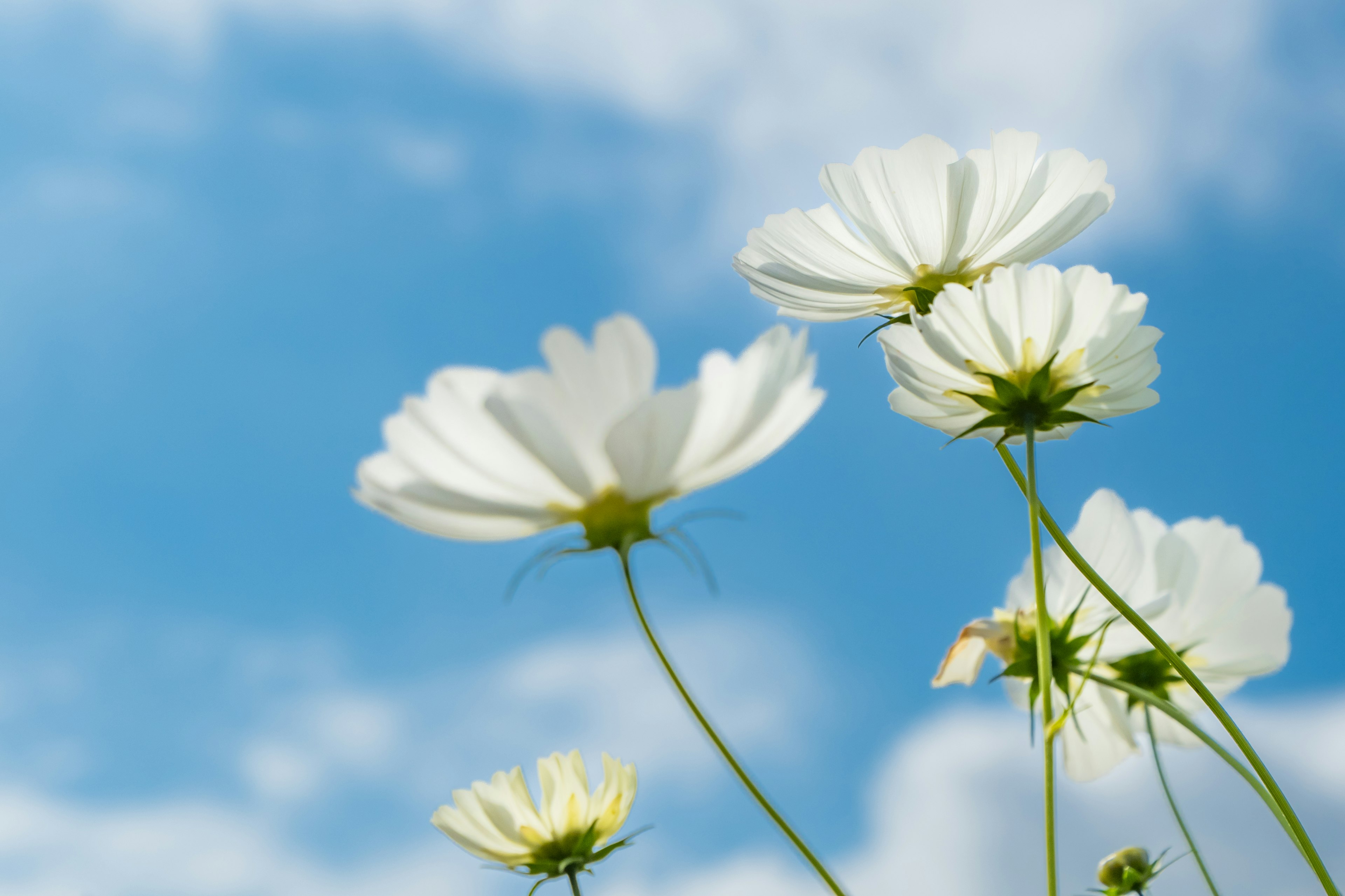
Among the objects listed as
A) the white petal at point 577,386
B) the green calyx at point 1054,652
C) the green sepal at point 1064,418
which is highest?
the green sepal at point 1064,418

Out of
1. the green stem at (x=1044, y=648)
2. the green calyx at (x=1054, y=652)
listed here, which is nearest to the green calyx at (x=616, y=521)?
the green stem at (x=1044, y=648)

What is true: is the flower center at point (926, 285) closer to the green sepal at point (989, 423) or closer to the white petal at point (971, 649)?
the green sepal at point (989, 423)

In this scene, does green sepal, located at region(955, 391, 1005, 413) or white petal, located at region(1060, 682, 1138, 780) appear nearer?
green sepal, located at region(955, 391, 1005, 413)

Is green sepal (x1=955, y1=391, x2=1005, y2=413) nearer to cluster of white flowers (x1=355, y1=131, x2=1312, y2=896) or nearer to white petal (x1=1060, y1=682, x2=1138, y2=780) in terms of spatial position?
cluster of white flowers (x1=355, y1=131, x2=1312, y2=896)

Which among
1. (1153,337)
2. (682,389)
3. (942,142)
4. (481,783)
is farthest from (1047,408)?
(481,783)

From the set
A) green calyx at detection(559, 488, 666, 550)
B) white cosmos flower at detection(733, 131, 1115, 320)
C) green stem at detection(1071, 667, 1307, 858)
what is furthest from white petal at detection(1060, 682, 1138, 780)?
green calyx at detection(559, 488, 666, 550)
